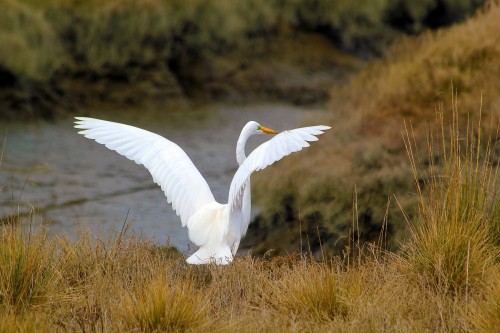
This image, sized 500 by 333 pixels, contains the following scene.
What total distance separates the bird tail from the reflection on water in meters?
1.58

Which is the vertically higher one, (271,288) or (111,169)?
(271,288)

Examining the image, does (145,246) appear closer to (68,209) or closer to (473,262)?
(473,262)

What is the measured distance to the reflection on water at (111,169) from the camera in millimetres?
7590

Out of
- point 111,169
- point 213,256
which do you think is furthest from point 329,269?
point 111,169

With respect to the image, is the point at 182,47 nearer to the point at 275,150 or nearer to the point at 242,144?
the point at 242,144

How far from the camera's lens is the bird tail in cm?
509

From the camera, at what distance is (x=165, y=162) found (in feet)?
18.6

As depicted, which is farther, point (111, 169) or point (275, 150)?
point (111, 169)

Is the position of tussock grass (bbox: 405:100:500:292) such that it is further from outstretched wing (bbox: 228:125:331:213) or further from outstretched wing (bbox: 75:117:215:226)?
outstretched wing (bbox: 75:117:215:226)

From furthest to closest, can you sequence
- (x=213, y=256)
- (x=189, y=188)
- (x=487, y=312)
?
(x=189, y=188) → (x=213, y=256) → (x=487, y=312)

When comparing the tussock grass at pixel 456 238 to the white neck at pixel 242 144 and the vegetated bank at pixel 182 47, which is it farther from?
the vegetated bank at pixel 182 47

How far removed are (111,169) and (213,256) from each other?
157 inches

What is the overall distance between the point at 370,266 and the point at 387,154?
1.78m

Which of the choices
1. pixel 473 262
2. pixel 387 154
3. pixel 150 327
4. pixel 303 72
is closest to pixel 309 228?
pixel 387 154
